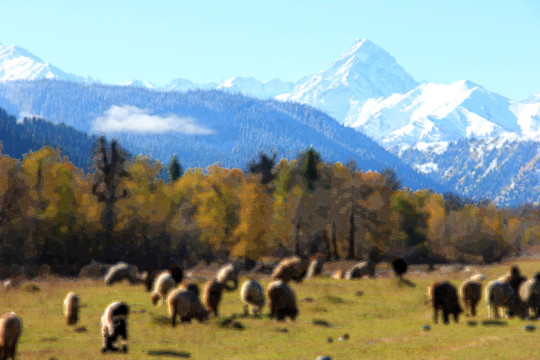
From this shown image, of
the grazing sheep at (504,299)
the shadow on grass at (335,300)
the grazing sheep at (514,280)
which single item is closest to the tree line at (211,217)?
the shadow on grass at (335,300)

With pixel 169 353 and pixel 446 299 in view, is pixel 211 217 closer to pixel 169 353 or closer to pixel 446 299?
pixel 446 299

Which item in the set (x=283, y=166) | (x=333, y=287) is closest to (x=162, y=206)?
(x=283, y=166)

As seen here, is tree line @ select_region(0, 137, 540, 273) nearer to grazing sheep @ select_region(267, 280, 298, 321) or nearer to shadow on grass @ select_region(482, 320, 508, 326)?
grazing sheep @ select_region(267, 280, 298, 321)

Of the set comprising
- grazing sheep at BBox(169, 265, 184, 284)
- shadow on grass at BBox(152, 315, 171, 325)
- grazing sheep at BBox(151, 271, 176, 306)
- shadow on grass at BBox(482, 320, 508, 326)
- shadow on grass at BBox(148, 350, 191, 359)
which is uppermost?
grazing sheep at BBox(169, 265, 184, 284)

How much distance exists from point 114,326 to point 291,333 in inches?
326

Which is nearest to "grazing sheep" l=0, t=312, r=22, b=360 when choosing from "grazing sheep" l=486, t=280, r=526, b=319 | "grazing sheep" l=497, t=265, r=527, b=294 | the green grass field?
the green grass field

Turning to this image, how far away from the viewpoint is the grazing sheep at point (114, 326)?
85.3 feet

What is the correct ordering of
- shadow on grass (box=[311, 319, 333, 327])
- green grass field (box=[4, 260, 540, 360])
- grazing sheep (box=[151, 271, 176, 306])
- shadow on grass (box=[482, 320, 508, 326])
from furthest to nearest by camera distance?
grazing sheep (box=[151, 271, 176, 306])
shadow on grass (box=[311, 319, 333, 327])
shadow on grass (box=[482, 320, 508, 326])
green grass field (box=[4, 260, 540, 360])

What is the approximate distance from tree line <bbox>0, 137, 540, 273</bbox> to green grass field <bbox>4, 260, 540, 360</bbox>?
36795 millimetres

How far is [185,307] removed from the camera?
32375 millimetres

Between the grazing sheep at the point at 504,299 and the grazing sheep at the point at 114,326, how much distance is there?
16925 mm

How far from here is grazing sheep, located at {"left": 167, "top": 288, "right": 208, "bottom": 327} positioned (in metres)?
32.2

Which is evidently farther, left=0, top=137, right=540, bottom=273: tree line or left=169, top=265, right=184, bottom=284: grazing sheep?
left=0, top=137, right=540, bottom=273: tree line

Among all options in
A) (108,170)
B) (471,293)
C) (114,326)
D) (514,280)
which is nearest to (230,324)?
(114,326)
